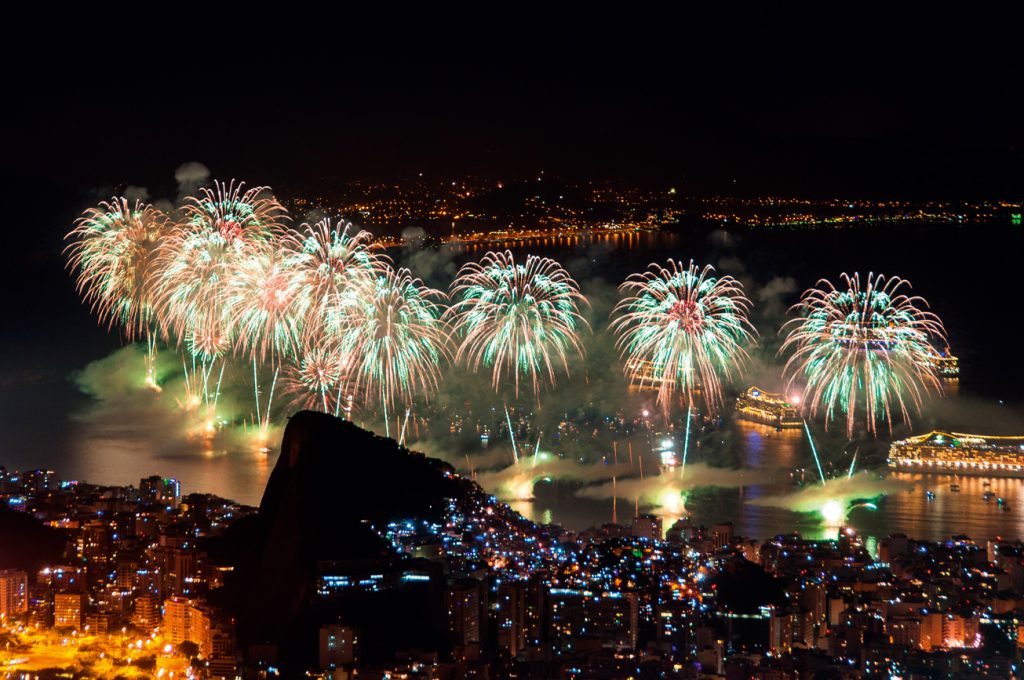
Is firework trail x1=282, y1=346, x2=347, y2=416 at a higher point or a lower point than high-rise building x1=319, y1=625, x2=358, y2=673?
higher

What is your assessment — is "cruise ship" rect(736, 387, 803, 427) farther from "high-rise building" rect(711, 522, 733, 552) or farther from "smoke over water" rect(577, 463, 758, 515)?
"high-rise building" rect(711, 522, 733, 552)

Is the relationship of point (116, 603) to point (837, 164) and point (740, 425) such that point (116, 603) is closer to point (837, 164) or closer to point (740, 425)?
point (740, 425)

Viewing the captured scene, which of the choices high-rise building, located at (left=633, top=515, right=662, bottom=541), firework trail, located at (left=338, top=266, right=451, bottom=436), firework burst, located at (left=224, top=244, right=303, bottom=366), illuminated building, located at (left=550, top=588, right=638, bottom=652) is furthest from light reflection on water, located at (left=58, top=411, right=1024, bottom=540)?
illuminated building, located at (left=550, top=588, right=638, bottom=652)

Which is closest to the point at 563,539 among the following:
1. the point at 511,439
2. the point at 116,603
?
the point at 116,603

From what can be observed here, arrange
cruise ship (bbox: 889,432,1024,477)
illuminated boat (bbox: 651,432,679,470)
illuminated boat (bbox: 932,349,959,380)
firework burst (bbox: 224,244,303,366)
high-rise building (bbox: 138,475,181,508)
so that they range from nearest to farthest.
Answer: firework burst (bbox: 224,244,303,366), high-rise building (bbox: 138,475,181,508), illuminated boat (bbox: 651,432,679,470), cruise ship (bbox: 889,432,1024,477), illuminated boat (bbox: 932,349,959,380)

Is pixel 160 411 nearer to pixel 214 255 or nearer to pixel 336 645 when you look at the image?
pixel 214 255

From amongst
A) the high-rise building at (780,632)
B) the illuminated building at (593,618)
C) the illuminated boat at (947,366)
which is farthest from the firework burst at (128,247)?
the illuminated boat at (947,366)

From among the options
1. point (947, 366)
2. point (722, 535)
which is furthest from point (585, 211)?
point (722, 535)
